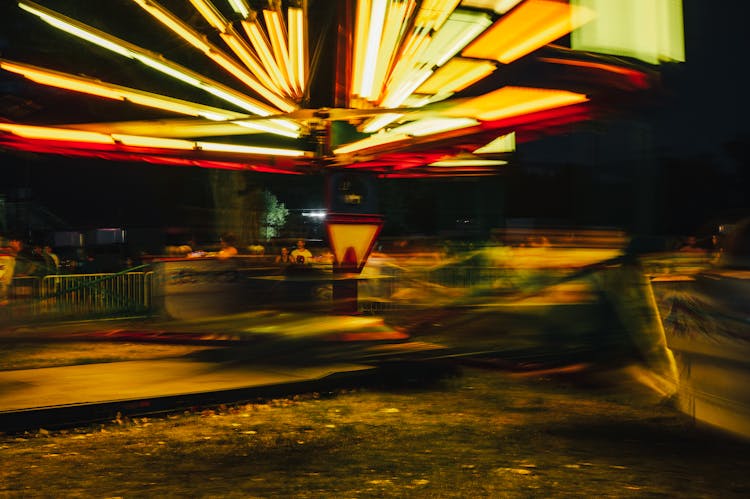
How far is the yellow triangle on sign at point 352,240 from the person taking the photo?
40.8ft

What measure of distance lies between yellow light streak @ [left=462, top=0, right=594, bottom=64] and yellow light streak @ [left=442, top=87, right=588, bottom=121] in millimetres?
509

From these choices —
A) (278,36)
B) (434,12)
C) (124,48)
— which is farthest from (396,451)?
(124,48)

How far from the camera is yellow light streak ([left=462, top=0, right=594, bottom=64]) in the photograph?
842 centimetres

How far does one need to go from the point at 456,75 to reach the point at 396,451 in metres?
5.68

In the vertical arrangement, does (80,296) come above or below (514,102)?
below

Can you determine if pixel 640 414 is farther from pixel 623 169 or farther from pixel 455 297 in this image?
pixel 623 169

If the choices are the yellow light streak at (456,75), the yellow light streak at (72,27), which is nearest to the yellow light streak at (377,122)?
the yellow light streak at (456,75)

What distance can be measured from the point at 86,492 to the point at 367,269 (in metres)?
10.6

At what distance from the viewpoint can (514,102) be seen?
30.8 ft

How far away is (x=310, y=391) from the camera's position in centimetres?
825

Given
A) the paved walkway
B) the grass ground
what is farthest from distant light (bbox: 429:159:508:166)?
the grass ground

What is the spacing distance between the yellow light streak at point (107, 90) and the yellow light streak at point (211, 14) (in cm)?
121

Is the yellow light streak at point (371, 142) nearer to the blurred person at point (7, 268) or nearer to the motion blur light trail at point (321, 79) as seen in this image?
the motion blur light trail at point (321, 79)

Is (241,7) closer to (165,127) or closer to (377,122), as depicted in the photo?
(165,127)
